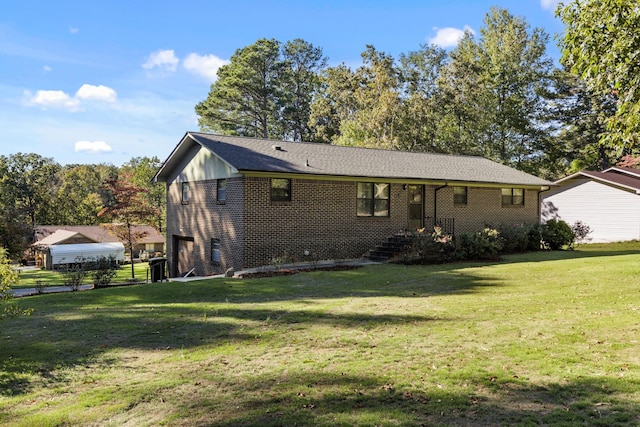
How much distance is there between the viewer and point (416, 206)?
21.7 m

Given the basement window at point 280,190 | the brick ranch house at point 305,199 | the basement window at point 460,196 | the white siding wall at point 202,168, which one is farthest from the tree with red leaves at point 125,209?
the basement window at point 460,196

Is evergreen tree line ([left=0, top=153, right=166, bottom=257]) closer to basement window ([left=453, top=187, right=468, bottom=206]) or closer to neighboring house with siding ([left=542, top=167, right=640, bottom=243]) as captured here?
basement window ([left=453, top=187, right=468, bottom=206])

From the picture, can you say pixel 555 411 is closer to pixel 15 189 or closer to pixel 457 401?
pixel 457 401

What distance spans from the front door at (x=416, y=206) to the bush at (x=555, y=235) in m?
6.86

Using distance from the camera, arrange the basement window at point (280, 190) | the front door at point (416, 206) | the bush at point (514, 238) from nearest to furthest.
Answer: the basement window at point (280, 190)
the front door at point (416, 206)
the bush at point (514, 238)

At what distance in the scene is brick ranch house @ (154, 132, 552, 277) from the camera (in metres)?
17.7

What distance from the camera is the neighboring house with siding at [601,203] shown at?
28562 millimetres

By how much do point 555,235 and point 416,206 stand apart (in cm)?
787

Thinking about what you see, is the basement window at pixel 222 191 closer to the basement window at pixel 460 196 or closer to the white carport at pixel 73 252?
the basement window at pixel 460 196

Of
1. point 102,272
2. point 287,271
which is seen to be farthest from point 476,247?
point 102,272

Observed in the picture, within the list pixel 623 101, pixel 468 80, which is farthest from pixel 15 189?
pixel 623 101

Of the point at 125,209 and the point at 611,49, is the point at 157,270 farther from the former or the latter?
the point at 611,49

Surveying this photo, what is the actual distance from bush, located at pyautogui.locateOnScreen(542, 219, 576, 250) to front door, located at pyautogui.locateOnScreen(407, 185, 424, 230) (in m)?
6.86

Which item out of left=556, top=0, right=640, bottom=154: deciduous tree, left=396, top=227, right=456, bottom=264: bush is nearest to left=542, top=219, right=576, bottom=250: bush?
left=396, top=227, right=456, bottom=264: bush
